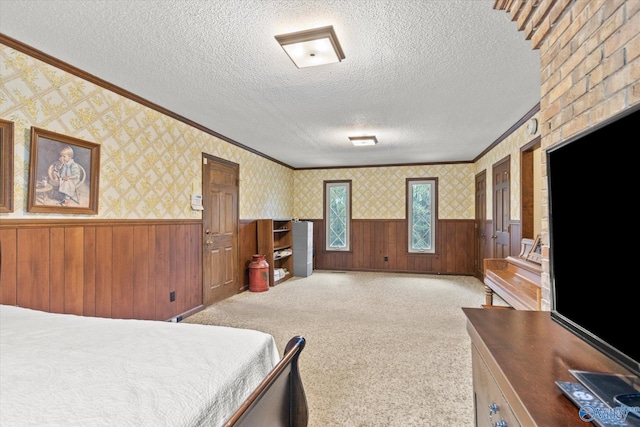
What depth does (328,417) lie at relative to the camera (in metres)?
1.89

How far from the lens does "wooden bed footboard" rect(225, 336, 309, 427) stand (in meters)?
0.98

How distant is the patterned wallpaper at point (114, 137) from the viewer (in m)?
2.19

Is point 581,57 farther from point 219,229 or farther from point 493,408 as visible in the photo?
point 219,229

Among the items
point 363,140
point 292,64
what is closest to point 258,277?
point 363,140

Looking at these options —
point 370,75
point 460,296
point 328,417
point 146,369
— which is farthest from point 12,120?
point 460,296

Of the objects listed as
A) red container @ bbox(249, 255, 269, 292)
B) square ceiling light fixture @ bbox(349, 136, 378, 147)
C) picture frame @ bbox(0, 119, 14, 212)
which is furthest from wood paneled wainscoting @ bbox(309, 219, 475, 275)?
picture frame @ bbox(0, 119, 14, 212)

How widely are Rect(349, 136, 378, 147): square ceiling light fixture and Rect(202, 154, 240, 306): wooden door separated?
1907mm

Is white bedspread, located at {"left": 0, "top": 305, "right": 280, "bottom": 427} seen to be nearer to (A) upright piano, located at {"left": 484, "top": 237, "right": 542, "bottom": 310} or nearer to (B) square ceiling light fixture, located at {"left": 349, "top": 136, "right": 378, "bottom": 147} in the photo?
(A) upright piano, located at {"left": 484, "top": 237, "right": 542, "bottom": 310}

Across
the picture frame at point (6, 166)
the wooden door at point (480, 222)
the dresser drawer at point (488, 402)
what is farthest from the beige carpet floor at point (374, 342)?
the picture frame at point (6, 166)

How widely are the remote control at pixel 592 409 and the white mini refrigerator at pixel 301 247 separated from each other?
5723 millimetres

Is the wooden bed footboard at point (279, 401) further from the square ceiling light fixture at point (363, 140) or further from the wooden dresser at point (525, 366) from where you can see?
the square ceiling light fixture at point (363, 140)

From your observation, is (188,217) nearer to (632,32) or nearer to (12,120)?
(12,120)

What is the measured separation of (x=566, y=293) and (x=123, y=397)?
4.73 ft

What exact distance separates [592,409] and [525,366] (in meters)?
0.21
